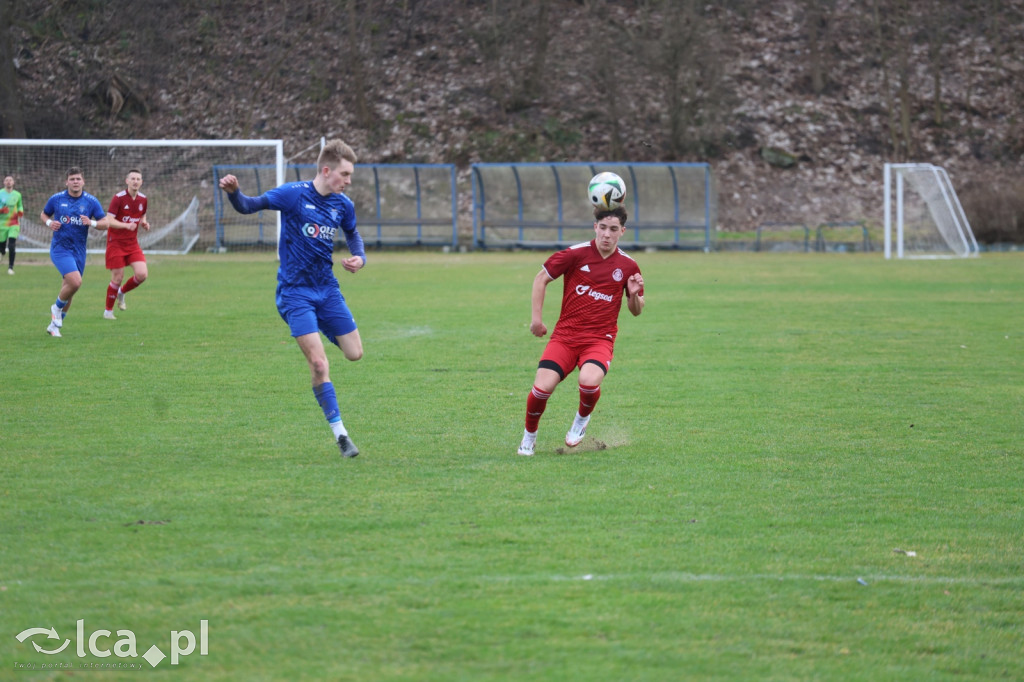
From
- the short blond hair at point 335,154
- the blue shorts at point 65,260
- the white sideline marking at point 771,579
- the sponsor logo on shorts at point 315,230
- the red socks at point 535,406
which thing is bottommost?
the white sideline marking at point 771,579

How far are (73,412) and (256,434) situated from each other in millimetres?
1805

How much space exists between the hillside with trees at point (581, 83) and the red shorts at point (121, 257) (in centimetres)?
2741

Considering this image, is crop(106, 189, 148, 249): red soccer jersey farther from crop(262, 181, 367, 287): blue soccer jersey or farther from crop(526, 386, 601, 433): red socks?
crop(526, 386, 601, 433): red socks

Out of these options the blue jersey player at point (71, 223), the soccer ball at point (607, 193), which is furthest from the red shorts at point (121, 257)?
the soccer ball at point (607, 193)

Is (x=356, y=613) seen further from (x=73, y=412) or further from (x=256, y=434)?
(x=73, y=412)

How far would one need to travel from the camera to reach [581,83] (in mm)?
45875

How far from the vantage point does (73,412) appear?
28.1ft

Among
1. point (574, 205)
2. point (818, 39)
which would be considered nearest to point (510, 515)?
point (574, 205)

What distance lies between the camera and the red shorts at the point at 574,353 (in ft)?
24.1

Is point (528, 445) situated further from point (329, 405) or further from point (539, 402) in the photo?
point (329, 405)

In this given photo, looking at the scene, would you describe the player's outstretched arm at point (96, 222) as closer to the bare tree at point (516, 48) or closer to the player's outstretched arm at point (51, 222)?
the player's outstretched arm at point (51, 222)

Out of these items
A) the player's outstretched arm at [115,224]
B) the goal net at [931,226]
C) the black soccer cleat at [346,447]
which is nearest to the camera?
the black soccer cleat at [346,447]

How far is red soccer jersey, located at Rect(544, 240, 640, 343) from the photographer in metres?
7.41

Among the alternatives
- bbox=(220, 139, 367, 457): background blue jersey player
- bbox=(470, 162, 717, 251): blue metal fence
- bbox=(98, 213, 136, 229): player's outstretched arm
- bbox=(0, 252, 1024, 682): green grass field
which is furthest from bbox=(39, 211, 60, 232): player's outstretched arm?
bbox=(470, 162, 717, 251): blue metal fence
